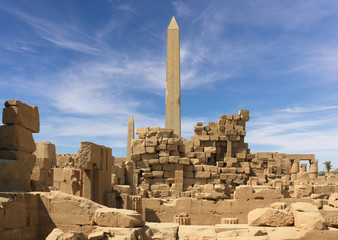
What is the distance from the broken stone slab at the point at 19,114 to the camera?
7.68m

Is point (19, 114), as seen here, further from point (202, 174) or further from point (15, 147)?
point (202, 174)

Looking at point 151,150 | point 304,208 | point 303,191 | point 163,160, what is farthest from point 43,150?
point 304,208

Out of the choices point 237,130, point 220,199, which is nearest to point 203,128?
point 237,130

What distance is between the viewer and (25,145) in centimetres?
803

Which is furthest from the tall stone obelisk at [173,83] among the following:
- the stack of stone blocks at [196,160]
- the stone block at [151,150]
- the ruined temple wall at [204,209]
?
the ruined temple wall at [204,209]

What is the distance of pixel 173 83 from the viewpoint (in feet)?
60.9

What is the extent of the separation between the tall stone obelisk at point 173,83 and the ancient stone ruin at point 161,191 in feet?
0.17

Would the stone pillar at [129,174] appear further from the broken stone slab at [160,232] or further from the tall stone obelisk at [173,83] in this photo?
the broken stone slab at [160,232]

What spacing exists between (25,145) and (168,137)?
8327 mm

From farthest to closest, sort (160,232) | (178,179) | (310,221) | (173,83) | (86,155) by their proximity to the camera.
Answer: (173,83)
(178,179)
(86,155)
(160,232)
(310,221)

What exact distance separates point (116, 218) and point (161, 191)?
8.58 meters

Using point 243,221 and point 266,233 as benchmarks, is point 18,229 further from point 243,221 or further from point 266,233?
point 243,221

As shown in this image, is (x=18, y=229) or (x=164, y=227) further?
(x=164, y=227)

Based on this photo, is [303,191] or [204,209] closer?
[204,209]
